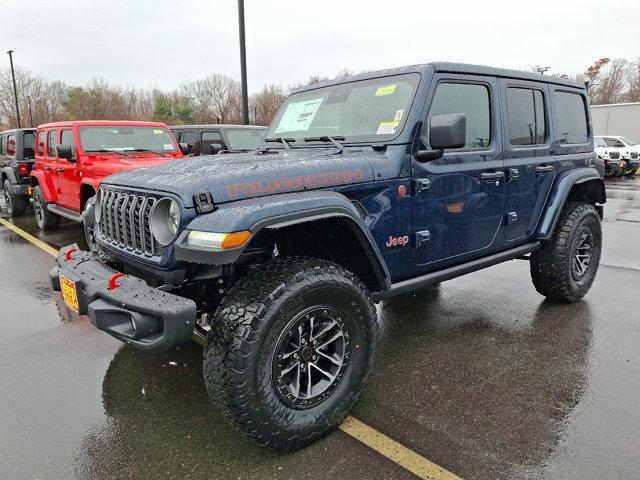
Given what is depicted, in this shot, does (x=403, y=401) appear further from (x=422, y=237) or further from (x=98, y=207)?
(x=98, y=207)

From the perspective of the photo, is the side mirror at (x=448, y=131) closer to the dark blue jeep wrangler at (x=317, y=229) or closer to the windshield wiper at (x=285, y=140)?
the dark blue jeep wrangler at (x=317, y=229)

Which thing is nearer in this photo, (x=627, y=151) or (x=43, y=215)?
(x=43, y=215)

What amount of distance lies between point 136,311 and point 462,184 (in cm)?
225

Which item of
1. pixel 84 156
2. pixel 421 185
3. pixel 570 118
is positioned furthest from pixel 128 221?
pixel 84 156

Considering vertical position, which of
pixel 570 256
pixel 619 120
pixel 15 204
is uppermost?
pixel 619 120

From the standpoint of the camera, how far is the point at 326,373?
2.51 meters

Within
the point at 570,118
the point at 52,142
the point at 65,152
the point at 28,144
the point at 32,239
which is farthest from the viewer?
the point at 28,144

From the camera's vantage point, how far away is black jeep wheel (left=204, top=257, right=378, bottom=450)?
2150 millimetres

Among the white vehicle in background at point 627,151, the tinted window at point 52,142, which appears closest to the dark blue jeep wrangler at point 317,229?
the tinted window at point 52,142

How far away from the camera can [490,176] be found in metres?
3.45

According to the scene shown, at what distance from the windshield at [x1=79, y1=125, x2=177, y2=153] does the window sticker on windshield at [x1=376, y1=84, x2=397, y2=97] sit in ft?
18.1

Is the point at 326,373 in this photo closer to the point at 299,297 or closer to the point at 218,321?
the point at 299,297

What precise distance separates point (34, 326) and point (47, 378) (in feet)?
3.77

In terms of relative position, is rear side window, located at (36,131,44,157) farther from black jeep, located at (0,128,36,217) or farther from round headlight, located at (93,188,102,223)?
round headlight, located at (93,188,102,223)
